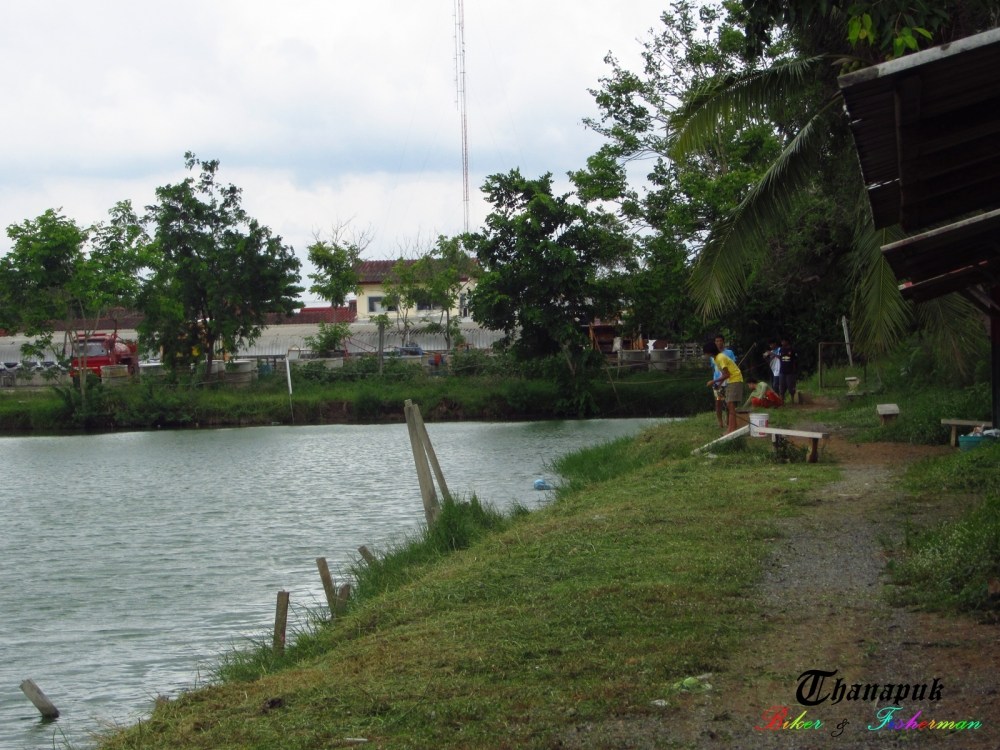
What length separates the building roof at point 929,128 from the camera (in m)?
Result: 5.63

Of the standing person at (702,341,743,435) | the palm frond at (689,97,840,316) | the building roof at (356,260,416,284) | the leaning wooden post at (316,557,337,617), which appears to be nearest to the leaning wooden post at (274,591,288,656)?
the leaning wooden post at (316,557,337,617)

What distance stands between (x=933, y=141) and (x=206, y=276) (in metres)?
44.1

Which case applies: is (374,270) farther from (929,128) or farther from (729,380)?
(929,128)

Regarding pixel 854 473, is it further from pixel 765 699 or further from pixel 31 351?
pixel 31 351

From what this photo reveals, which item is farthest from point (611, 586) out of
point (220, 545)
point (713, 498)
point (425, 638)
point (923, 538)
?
point (220, 545)

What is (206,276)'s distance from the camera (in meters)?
48.5

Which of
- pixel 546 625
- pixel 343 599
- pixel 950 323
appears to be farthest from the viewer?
pixel 950 323

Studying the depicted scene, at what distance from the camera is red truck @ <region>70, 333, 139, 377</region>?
2105 inches

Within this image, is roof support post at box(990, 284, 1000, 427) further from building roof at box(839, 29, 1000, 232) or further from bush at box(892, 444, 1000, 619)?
building roof at box(839, 29, 1000, 232)

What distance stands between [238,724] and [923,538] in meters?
5.30

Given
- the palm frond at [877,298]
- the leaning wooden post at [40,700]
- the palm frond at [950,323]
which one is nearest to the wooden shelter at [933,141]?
the palm frond at [877,298]

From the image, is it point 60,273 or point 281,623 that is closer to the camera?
point 281,623

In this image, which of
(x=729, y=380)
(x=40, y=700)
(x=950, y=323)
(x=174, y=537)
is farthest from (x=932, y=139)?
(x=174, y=537)

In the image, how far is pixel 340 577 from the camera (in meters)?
14.1
